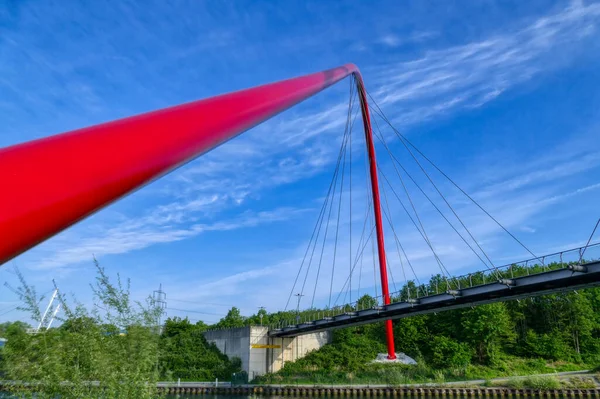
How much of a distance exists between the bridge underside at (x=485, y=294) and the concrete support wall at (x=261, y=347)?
656cm

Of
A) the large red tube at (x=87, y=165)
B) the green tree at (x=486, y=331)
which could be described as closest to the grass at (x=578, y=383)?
the green tree at (x=486, y=331)

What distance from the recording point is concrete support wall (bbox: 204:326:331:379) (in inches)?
1823

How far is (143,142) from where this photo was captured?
2408 millimetres

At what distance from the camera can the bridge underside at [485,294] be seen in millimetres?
25156

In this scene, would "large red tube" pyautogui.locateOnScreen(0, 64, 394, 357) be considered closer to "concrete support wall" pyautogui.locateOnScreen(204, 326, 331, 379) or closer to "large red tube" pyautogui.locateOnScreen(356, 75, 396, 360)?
"large red tube" pyautogui.locateOnScreen(356, 75, 396, 360)

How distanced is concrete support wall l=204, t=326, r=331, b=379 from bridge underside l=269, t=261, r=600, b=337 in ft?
21.5

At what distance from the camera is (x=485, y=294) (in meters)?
29.9

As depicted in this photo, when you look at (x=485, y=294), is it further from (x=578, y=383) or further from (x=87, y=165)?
(x=87, y=165)

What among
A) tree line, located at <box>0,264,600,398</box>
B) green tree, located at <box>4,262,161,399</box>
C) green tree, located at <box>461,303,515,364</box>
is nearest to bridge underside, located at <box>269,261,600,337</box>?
tree line, located at <box>0,264,600,398</box>

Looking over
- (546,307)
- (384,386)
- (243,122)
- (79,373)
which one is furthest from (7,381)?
(546,307)

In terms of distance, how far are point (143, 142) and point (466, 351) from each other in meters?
48.9

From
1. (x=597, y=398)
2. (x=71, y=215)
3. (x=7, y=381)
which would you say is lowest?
(x=597, y=398)

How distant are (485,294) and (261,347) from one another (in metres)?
24.9

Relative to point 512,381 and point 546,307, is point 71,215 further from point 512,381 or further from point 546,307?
point 546,307
